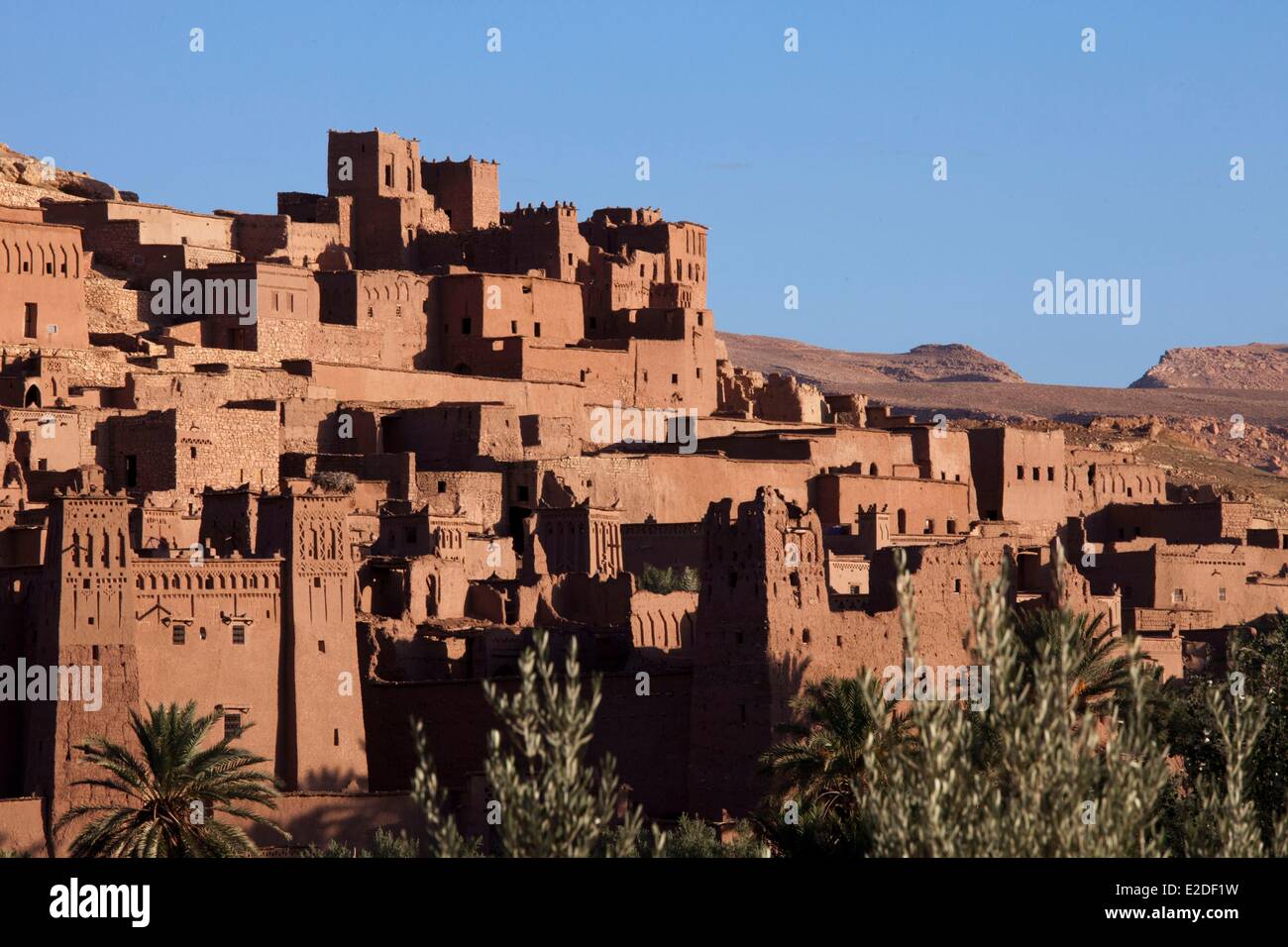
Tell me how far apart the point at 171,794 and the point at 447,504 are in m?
17.2

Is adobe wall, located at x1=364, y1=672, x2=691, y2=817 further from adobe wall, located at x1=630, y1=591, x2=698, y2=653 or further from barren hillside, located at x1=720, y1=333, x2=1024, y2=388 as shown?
barren hillside, located at x1=720, y1=333, x2=1024, y2=388

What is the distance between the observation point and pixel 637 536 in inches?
1825

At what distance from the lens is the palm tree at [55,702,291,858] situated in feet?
95.7

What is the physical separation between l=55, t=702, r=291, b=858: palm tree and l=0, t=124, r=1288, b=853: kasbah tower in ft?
3.78

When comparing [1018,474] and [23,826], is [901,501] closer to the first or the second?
[1018,474]

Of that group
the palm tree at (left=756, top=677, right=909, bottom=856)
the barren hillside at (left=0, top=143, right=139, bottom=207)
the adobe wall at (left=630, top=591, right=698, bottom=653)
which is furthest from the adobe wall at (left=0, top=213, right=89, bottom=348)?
the palm tree at (left=756, top=677, right=909, bottom=856)

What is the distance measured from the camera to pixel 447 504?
46.7 metres

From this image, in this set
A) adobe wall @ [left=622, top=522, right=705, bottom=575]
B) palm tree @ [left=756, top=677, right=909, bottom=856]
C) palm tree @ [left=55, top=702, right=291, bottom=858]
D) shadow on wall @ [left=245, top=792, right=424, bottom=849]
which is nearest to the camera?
Result: palm tree @ [left=55, top=702, right=291, bottom=858]

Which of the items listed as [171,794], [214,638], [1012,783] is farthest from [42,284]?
[1012,783]

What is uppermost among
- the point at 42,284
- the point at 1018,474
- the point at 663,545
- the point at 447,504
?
the point at 42,284

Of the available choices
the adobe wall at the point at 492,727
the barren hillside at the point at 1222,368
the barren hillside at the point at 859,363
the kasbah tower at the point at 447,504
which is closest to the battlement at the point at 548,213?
the kasbah tower at the point at 447,504

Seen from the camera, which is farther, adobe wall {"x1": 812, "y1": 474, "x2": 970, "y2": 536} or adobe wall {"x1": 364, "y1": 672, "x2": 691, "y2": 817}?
adobe wall {"x1": 812, "y1": 474, "x2": 970, "y2": 536}

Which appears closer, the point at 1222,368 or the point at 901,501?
the point at 901,501
